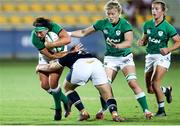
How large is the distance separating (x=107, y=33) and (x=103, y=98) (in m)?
1.19

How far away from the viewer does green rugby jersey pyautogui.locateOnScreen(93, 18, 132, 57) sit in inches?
452

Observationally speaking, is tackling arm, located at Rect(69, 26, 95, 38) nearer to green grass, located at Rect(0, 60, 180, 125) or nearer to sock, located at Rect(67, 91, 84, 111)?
sock, located at Rect(67, 91, 84, 111)

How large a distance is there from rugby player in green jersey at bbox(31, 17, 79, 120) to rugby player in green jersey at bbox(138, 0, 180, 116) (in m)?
1.67

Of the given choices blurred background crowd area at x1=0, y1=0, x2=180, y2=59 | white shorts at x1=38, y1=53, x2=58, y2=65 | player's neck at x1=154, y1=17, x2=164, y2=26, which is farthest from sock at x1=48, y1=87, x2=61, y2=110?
blurred background crowd area at x1=0, y1=0, x2=180, y2=59

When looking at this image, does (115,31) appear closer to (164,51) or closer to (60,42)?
(164,51)

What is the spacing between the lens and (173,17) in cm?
2848

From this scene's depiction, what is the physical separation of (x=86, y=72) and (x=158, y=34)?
1.81 m

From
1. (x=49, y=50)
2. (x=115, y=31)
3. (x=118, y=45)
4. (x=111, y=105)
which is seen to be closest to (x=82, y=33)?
(x=115, y=31)

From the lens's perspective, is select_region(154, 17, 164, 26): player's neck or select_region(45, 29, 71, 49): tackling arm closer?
select_region(45, 29, 71, 49): tackling arm

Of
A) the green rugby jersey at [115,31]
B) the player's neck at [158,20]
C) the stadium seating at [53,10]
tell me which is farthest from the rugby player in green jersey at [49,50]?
the stadium seating at [53,10]

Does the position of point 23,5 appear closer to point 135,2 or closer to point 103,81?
point 135,2

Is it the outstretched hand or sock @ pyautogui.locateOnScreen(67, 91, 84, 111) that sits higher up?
the outstretched hand

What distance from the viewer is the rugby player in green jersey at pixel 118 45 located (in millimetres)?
11289

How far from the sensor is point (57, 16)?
97.7 ft
